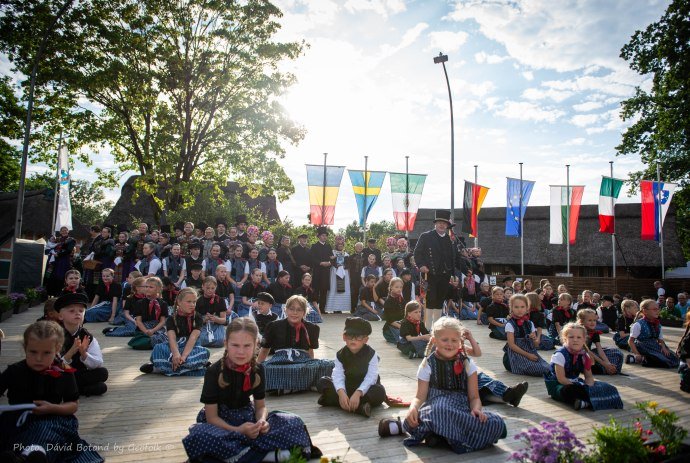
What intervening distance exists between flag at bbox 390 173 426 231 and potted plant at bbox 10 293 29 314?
1401 cm

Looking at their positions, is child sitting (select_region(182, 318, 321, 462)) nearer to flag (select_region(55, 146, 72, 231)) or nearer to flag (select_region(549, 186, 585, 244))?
flag (select_region(55, 146, 72, 231))

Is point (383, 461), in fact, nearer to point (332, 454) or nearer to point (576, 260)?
point (332, 454)

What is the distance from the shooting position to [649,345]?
795 centimetres

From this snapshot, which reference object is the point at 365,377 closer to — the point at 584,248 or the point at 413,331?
the point at 413,331

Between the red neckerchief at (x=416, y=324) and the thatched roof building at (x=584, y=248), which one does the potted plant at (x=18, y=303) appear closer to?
the red neckerchief at (x=416, y=324)

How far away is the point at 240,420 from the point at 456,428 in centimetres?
176

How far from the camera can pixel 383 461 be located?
3.43m

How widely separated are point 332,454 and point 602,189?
78.9 ft

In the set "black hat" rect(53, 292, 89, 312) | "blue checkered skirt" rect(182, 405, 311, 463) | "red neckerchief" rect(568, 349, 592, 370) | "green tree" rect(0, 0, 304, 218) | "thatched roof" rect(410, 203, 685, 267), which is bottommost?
"blue checkered skirt" rect(182, 405, 311, 463)

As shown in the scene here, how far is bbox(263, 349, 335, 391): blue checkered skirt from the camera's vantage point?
540 cm

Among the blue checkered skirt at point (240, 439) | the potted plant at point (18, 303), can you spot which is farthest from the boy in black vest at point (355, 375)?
the potted plant at point (18, 303)

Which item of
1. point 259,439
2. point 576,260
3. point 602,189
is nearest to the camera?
point 259,439

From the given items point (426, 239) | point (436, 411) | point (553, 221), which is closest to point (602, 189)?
point (553, 221)

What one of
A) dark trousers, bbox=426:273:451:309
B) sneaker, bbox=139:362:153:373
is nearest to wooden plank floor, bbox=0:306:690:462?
sneaker, bbox=139:362:153:373
